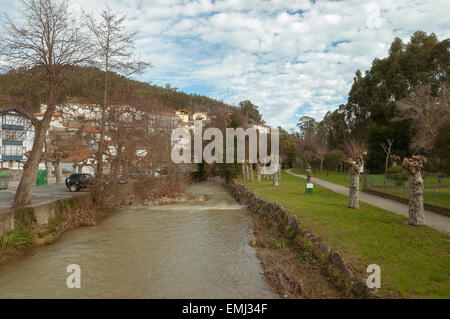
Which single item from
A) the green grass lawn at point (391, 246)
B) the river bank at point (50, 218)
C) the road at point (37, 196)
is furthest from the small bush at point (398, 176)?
the road at point (37, 196)

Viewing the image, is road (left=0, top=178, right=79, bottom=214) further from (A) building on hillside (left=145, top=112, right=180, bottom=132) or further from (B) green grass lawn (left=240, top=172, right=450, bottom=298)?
(B) green grass lawn (left=240, top=172, right=450, bottom=298)

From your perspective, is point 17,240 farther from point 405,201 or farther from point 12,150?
point 12,150

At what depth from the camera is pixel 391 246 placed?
8.10 metres

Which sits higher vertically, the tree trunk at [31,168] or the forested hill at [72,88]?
the forested hill at [72,88]

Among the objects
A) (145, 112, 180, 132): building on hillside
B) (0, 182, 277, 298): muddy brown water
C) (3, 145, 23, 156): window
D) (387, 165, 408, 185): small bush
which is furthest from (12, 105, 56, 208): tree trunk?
(3, 145, 23, 156): window

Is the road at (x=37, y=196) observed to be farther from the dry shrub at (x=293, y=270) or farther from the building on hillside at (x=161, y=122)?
the dry shrub at (x=293, y=270)

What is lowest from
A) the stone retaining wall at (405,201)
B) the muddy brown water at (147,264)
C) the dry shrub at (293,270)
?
the muddy brown water at (147,264)

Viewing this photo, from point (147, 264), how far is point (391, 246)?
25.3 ft

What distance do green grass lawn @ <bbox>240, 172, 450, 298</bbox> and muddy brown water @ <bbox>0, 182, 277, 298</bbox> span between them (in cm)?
266

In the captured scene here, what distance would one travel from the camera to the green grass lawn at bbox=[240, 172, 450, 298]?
19.2ft

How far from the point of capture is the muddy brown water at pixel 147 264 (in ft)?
24.9

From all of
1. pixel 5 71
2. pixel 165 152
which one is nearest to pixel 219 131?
pixel 165 152

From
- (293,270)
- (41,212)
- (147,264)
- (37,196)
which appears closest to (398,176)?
(293,270)

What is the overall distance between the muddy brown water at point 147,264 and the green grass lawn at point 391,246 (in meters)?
2.66
